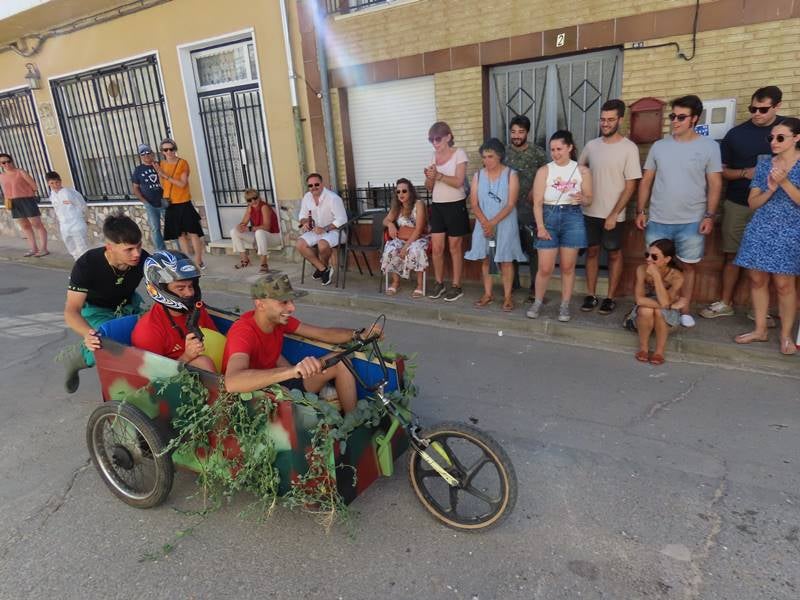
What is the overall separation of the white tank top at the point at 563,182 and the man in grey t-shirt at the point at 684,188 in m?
0.62

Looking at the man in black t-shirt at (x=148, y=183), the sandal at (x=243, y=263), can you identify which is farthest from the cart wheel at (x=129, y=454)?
the man in black t-shirt at (x=148, y=183)

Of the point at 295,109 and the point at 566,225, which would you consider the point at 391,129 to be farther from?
the point at 566,225

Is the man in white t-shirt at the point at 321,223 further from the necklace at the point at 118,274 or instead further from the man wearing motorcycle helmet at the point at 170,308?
the man wearing motorcycle helmet at the point at 170,308

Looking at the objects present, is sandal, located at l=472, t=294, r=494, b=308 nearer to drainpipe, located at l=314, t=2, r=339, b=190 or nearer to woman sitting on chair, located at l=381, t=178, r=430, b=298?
woman sitting on chair, located at l=381, t=178, r=430, b=298

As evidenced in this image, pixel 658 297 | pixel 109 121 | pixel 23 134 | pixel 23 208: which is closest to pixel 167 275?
pixel 658 297

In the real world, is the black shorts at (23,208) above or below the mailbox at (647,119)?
below

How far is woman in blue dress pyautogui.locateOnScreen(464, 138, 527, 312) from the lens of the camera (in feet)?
18.4

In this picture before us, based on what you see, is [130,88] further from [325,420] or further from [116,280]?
[325,420]

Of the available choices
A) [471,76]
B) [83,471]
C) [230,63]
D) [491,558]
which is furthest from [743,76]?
[230,63]

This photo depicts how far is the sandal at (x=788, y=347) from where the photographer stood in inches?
172

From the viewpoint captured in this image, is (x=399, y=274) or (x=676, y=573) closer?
(x=676, y=573)

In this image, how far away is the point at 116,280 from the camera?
3.97m

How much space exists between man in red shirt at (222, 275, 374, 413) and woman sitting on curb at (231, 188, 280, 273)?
17.6 ft

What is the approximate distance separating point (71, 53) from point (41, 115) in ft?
6.71
